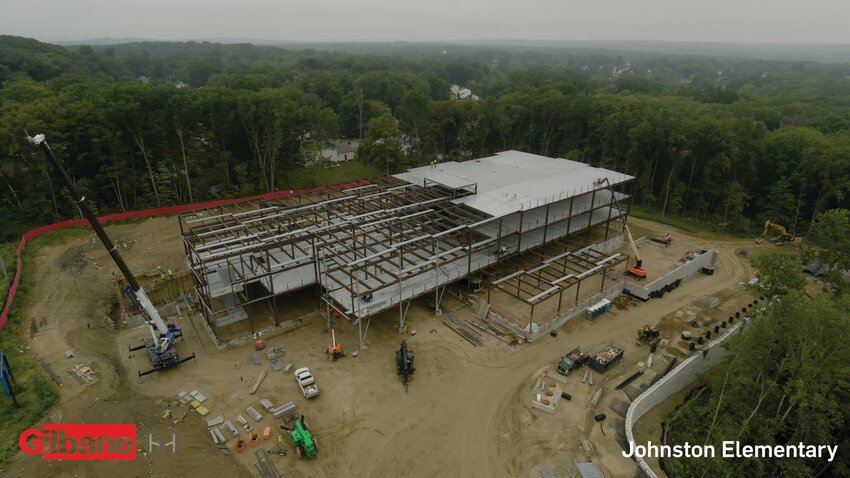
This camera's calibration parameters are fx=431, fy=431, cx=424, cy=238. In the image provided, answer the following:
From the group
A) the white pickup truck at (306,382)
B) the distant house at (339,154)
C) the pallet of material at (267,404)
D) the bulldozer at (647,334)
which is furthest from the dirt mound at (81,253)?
the bulldozer at (647,334)

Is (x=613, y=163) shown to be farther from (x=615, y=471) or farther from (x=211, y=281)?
(x=211, y=281)

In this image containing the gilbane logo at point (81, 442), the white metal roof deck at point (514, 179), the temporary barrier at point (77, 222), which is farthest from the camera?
the white metal roof deck at point (514, 179)

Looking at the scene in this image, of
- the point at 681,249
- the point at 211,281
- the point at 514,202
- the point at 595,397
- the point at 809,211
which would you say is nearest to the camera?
the point at 595,397

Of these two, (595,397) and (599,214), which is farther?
(599,214)

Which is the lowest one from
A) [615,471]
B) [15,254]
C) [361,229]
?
[615,471]

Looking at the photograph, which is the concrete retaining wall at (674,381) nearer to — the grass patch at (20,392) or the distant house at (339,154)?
the grass patch at (20,392)

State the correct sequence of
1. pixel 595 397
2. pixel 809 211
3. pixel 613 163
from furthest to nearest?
pixel 613 163, pixel 809 211, pixel 595 397

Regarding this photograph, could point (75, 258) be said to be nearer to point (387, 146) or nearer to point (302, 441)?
point (302, 441)

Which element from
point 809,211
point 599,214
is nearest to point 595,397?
point 599,214
